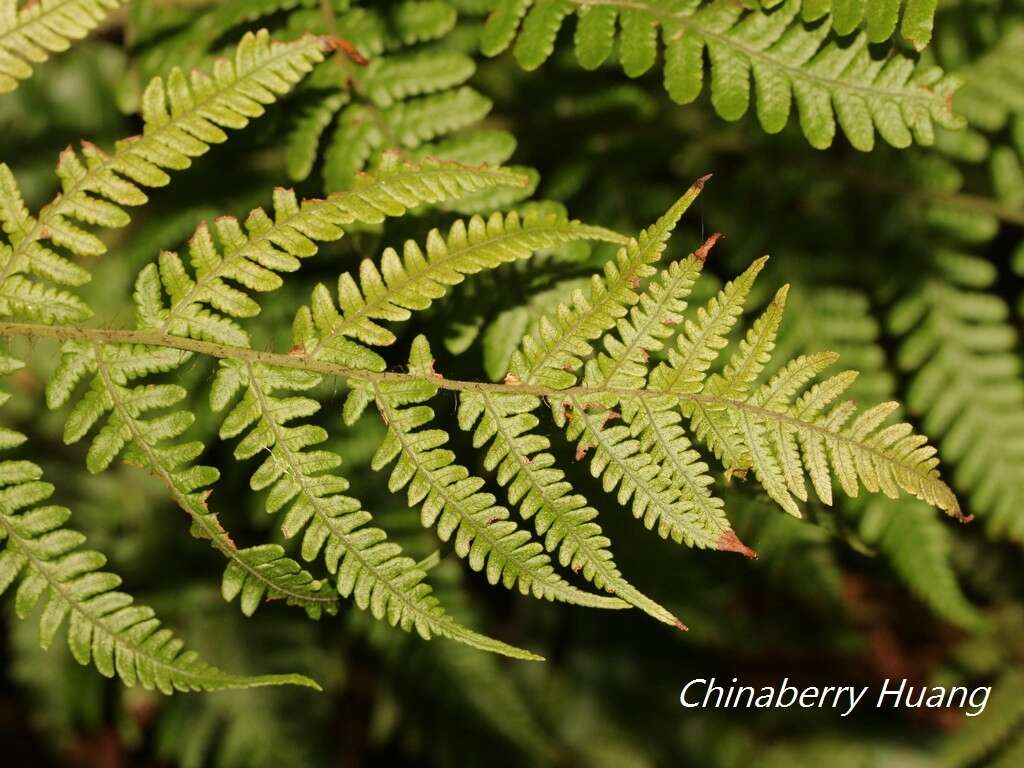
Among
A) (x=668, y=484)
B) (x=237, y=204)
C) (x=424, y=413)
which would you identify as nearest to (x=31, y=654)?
(x=237, y=204)

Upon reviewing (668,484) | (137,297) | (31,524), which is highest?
(668,484)

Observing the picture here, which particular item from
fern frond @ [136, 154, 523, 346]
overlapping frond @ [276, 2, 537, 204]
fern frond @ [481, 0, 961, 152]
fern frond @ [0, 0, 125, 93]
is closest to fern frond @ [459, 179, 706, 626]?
fern frond @ [136, 154, 523, 346]

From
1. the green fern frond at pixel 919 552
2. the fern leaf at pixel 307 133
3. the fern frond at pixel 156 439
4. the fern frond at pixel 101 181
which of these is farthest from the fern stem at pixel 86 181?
the green fern frond at pixel 919 552

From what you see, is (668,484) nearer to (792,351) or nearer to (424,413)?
(424,413)

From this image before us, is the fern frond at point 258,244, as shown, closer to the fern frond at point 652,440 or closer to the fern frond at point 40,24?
the fern frond at point 652,440

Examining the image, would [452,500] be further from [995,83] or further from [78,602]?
[995,83]

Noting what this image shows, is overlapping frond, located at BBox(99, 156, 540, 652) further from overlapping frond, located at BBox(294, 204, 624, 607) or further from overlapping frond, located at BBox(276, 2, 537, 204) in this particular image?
overlapping frond, located at BBox(276, 2, 537, 204)

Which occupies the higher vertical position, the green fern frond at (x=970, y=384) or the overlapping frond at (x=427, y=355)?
the green fern frond at (x=970, y=384)
